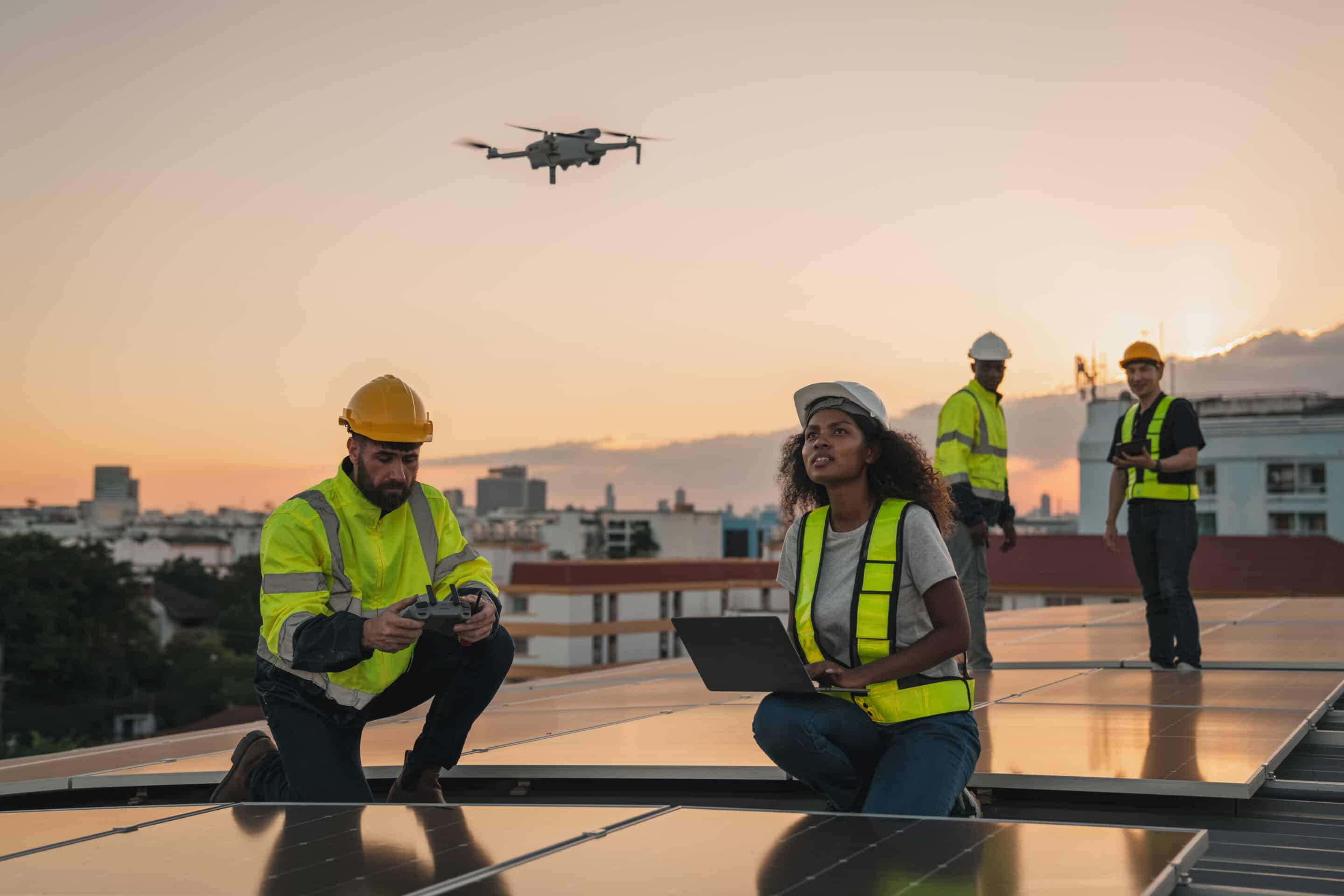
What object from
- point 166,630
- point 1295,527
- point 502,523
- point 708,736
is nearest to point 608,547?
point 502,523

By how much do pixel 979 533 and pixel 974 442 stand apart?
21.2 inches

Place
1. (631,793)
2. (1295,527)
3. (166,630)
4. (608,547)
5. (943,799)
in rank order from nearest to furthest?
(943,799)
(631,793)
(1295,527)
(166,630)
(608,547)

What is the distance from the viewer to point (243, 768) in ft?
15.4

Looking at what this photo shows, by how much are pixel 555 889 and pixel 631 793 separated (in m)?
2.39

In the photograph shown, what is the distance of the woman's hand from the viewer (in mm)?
3818

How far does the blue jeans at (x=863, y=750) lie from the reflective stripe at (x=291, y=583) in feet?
4.83

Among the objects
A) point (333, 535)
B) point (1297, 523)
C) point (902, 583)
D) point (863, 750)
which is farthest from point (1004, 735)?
point (1297, 523)

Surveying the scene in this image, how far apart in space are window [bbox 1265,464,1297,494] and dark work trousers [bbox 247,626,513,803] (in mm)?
59621

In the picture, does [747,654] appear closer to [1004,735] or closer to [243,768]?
[1004,735]

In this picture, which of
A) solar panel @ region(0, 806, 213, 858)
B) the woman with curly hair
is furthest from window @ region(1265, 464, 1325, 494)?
solar panel @ region(0, 806, 213, 858)

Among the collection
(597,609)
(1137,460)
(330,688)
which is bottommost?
(597,609)

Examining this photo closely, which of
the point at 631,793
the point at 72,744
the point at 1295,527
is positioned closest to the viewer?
the point at 631,793

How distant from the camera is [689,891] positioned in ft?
8.19

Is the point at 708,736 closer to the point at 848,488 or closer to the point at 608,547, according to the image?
the point at 848,488
